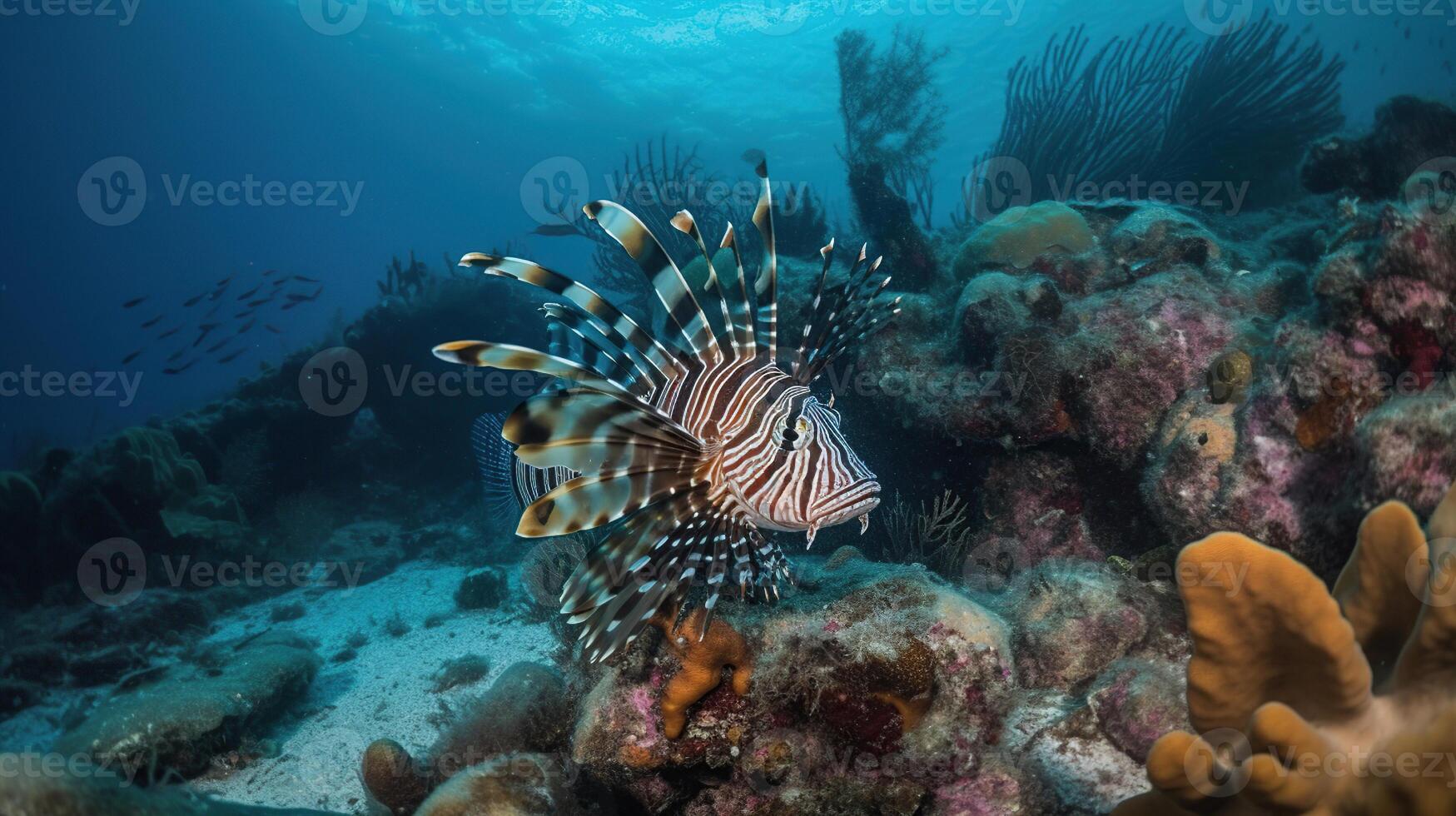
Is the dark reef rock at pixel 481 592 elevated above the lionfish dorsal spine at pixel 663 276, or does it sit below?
below

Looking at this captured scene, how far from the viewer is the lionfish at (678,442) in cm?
228

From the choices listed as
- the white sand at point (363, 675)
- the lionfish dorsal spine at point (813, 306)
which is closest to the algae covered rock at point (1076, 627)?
the lionfish dorsal spine at point (813, 306)

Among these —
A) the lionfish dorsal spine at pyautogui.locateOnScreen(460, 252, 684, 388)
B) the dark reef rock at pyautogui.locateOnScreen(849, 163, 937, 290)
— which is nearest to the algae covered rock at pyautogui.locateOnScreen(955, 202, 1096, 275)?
the dark reef rock at pyautogui.locateOnScreen(849, 163, 937, 290)

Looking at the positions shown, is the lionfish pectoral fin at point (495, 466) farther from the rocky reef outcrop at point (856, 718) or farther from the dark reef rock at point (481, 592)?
the dark reef rock at point (481, 592)

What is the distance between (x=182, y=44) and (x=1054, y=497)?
59.7 m

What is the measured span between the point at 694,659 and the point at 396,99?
6332 cm

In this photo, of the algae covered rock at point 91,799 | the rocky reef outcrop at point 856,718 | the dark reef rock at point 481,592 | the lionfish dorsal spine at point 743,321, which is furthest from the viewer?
the dark reef rock at point 481,592

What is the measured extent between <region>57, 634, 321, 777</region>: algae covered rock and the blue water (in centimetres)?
1767

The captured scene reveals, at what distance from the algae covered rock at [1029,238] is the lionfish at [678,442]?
4237mm

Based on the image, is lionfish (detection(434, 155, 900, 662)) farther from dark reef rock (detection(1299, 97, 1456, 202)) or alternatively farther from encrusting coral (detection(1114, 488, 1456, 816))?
dark reef rock (detection(1299, 97, 1456, 202))

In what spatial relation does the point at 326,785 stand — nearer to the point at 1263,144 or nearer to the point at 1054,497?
the point at 1054,497

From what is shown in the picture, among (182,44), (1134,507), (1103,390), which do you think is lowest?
(1134,507)

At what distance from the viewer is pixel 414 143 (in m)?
65.2

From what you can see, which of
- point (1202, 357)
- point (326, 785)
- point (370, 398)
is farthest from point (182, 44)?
point (1202, 357)
